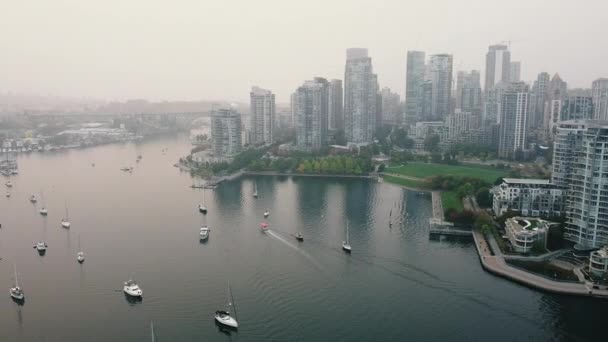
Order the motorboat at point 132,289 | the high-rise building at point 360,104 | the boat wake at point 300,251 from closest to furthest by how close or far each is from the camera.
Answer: the motorboat at point 132,289, the boat wake at point 300,251, the high-rise building at point 360,104

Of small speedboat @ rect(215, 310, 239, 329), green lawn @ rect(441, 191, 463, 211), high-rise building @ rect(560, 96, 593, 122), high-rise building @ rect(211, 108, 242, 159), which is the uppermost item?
high-rise building @ rect(560, 96, 593, 122)

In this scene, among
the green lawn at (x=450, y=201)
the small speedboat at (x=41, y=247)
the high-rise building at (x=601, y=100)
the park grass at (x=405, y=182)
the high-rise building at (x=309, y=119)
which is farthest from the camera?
the high-rise building at (x=601, y=100)

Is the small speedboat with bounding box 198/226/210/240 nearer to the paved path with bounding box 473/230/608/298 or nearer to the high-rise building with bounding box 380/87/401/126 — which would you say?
the paved path with bounding box 473/230/608/298

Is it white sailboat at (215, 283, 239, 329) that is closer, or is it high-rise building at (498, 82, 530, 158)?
white sailboat at (215, 283, 239, 329)

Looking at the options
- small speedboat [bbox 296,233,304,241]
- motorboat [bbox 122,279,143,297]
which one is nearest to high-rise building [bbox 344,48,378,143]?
small speedboat [bbox 296,233,304,241]

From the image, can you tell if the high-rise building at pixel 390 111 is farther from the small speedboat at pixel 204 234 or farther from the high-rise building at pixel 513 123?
the small speedboat at pixel 204 234

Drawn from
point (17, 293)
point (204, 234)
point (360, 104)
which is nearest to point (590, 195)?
point (204, 234)

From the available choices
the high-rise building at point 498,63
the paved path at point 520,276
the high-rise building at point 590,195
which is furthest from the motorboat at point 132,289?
the high-rise building at point 498,63
